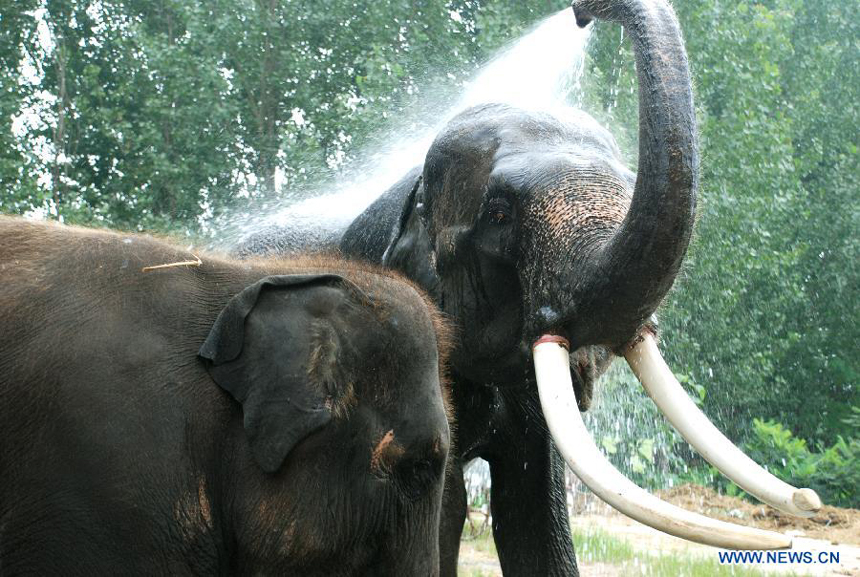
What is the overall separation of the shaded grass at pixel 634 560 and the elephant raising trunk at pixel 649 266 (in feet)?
10.9

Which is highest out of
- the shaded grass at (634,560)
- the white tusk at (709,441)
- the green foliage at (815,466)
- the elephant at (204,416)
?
the elephant at (204,416)

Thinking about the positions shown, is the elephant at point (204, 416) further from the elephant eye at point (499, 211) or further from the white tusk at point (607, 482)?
the elephant eye at point (499, 211)

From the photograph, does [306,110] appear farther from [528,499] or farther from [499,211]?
[499,211]

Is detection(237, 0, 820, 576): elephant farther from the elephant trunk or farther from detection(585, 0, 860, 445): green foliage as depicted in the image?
detection(585, 0, 860, 445): green foliage

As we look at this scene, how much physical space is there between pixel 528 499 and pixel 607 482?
5.87 feet

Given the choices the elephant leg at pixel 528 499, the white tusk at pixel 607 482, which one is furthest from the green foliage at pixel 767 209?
the white tusk at pixel 607 482

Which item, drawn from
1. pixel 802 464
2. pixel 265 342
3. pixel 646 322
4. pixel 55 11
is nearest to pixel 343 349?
pixel 265 342

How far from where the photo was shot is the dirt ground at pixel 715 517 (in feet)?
25.5

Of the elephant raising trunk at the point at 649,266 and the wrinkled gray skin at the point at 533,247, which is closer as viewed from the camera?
the elephant raising trunk at the point at 649,266

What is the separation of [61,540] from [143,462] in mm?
256

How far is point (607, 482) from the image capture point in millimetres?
3324

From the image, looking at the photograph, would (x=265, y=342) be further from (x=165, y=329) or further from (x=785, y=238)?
(x=785, y=238)

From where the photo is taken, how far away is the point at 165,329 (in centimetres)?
314

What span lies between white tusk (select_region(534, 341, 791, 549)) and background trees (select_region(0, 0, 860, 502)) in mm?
9728
